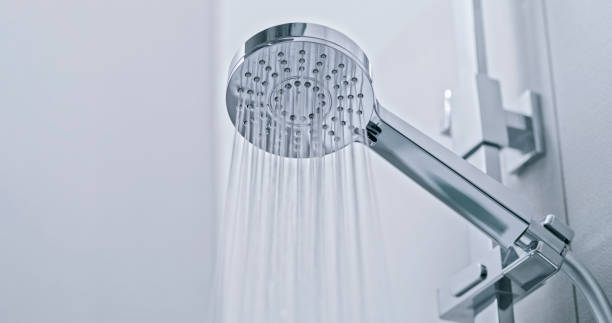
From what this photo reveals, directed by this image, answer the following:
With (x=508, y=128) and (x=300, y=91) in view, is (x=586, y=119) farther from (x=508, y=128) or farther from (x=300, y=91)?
(x=300, y=91)

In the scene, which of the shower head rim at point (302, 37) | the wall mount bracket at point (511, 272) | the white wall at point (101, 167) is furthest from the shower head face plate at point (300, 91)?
the white wall at point (101, 167)

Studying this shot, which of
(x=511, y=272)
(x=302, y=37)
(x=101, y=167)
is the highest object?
(x=101, y=167)

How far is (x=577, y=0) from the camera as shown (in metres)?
0.99

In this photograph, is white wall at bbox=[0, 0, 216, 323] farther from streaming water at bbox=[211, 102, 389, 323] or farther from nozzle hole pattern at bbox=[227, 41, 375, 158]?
nozzle hole pattern at bbox=[227, 41, 375, 158]

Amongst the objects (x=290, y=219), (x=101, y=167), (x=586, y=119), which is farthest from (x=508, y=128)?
(x=101, y=167)

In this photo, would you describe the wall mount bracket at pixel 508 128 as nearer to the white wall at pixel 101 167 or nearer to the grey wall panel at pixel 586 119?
the grey wall panel at pixel 586 119

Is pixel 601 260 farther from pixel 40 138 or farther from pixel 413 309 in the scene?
pixel 40 138

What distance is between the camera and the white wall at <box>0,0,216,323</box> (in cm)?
124

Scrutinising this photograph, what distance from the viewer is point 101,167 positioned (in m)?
1.34

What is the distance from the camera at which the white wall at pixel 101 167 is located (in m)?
1.24

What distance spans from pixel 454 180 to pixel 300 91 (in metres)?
0.16

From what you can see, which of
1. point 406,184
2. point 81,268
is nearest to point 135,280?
point 81,268

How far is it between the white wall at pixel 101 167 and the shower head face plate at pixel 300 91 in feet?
1.90

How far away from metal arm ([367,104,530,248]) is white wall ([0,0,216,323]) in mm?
626
